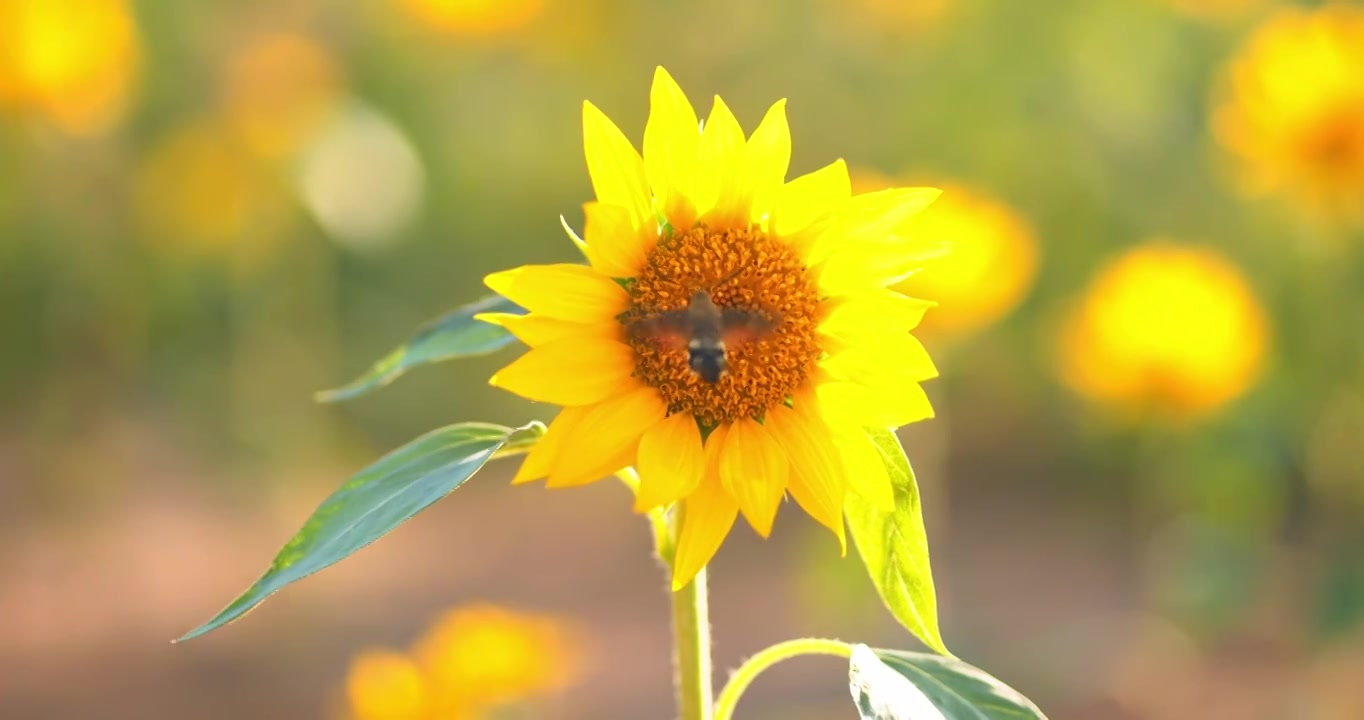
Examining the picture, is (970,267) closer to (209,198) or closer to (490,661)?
(490,661)

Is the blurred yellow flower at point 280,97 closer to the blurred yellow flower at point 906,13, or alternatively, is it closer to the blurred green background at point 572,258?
the blurred green background at point 572,258

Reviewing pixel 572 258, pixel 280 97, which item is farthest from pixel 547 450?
pixel 572 258

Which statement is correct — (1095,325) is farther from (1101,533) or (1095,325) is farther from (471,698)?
(471,698)

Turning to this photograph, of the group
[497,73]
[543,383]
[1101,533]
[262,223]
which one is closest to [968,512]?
[1101,533]

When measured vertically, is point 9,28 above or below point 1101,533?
above

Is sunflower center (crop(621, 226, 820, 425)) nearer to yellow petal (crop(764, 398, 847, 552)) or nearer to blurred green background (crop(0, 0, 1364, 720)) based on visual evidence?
yellow petal (crop(764, 398, 847, 552))

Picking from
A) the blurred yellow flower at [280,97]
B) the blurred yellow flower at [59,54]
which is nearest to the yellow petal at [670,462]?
the blurred yellow flower at [280,97]

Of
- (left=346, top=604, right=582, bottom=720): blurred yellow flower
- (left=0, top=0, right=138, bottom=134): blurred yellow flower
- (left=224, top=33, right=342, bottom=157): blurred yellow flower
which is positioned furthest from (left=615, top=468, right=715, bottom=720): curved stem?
(left=0, top=0, right=138, bottom=134): blurred yellow flower
